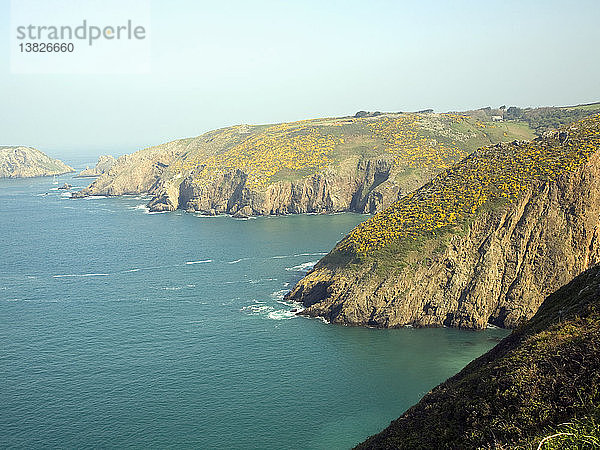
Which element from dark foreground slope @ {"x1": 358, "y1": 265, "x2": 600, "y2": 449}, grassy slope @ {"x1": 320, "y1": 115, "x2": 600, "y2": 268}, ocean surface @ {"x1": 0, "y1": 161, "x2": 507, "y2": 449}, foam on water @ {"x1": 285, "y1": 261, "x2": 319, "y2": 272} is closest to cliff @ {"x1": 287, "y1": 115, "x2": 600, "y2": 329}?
grassy slope @ {"x1": 320, "y1": 115, "x2": 600, "y2": 268}

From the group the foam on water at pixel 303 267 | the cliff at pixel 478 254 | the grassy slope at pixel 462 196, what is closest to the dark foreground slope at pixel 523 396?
the cliff at pixel 478 254

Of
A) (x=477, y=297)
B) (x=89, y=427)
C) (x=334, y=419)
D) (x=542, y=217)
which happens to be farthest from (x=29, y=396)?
(x=542, y=217)

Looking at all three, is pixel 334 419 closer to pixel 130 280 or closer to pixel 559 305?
pixel 559 305

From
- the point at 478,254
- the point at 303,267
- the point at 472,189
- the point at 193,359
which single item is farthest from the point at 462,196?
the point at 193,359

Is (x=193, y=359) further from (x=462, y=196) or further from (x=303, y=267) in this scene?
(x=462, y=196)

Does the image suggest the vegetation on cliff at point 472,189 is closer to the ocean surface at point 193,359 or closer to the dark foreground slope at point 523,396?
the ocean surface at point 193,359

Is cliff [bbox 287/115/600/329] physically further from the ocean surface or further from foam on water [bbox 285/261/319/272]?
foam on water [bbox 285/261/319/272]

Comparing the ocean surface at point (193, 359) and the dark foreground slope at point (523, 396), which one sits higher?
the dark foreground slope at point (523, 396)
